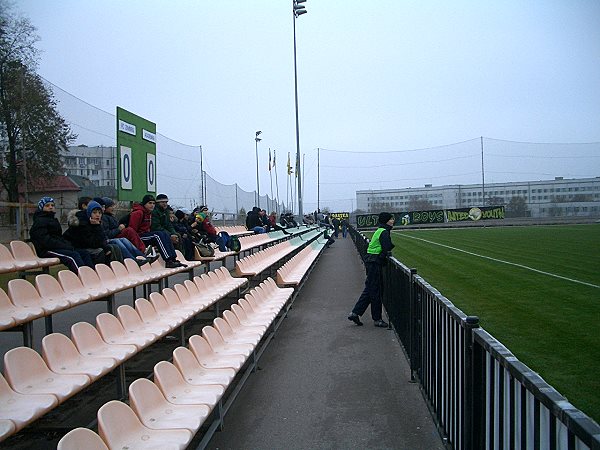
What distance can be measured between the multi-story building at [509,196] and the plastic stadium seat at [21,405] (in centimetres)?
6026

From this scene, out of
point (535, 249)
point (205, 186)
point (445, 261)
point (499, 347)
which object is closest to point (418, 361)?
point (499, 347)

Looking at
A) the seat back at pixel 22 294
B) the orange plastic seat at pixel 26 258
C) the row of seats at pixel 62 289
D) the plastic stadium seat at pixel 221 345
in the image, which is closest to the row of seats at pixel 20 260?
the orange plastic seat at pixel 26 258

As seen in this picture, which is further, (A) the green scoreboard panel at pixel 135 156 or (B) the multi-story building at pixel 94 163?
(A) the green scoreboard panel at pixel 135 156

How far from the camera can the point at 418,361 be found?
4.85m

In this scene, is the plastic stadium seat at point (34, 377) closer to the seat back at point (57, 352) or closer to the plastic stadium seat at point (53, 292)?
the seat back at point (57, 352)

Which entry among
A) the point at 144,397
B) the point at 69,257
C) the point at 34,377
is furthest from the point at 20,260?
the point at 144,397

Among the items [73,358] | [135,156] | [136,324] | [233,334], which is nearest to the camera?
[73,358]

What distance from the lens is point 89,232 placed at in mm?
6492

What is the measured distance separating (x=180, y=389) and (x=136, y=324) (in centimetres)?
139

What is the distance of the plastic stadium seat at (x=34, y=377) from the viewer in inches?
119

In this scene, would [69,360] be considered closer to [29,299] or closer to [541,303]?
[29,299]

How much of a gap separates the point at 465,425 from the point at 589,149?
8537 centimetres

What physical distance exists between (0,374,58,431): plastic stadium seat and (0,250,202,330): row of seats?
0.71 metres

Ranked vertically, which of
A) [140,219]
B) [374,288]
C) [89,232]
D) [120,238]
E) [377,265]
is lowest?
[374,288]
